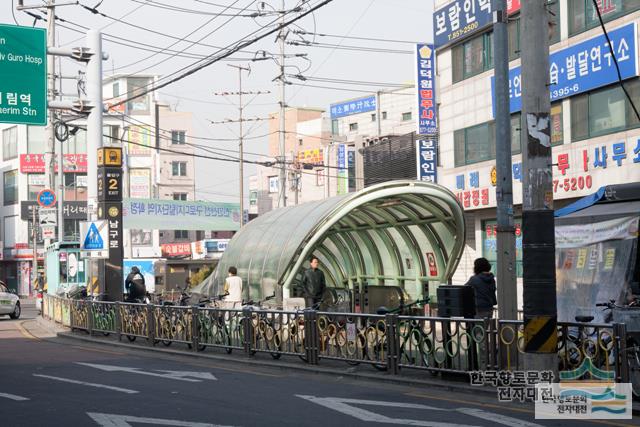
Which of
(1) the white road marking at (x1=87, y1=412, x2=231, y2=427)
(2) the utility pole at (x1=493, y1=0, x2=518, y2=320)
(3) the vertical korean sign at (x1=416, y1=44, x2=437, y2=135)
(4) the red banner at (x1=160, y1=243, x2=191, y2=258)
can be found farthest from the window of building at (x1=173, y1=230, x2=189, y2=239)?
(1) the white road marking at (x1=87, y1=412, x2=231, y2=427)

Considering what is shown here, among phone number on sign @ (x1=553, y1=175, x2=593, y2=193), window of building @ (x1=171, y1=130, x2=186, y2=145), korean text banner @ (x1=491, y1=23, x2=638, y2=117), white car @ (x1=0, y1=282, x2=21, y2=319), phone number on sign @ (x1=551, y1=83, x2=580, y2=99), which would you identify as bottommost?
white car @ (x1=0, y1=282, x2=21, y2=319)

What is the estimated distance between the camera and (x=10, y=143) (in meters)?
74.1

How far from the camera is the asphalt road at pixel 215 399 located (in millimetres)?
10398

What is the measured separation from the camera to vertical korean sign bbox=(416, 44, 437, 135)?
32094 mm

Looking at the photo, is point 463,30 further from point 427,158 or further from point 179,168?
point 179,168

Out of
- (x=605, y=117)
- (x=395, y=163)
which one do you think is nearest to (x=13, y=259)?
(x=395, y=163)

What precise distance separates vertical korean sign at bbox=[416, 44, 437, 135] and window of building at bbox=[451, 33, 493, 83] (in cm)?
101

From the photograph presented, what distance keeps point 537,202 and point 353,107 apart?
6575 cm

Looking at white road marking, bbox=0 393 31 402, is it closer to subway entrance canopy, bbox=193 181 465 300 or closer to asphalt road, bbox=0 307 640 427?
asphalt road, bbox=0 307 640 427

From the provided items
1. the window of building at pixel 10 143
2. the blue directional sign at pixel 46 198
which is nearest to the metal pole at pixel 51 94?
the blue directional sign at pixel 46 198

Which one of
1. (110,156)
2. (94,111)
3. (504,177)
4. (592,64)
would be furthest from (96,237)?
(592,64)

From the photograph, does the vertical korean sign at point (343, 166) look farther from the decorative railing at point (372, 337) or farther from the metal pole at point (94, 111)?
the decorative railing at point (372, 337)

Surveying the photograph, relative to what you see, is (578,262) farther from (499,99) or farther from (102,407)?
(102,407)

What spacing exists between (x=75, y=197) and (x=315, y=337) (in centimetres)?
6058
